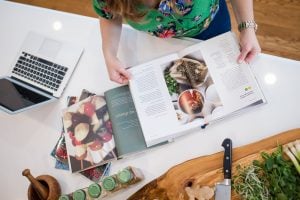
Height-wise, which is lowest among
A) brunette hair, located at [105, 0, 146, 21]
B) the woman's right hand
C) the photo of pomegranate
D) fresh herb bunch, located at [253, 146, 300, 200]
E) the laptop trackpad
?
fresh herb bunch, located at [253, 146, 300, 200]

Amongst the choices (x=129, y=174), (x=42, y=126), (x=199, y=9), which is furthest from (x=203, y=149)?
(x=42, y=126)

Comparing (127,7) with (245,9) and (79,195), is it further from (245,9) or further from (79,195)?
(79,195)

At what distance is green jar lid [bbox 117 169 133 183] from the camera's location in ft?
2.86

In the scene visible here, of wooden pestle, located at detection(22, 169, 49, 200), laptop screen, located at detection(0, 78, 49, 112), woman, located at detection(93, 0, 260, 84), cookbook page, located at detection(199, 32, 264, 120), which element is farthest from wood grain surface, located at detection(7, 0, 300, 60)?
wooden pestle, located at detection(22, 169, 49, 200)

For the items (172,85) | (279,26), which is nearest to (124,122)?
(172,85)

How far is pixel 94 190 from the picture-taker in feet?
2.90

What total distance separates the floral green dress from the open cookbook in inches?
2.5

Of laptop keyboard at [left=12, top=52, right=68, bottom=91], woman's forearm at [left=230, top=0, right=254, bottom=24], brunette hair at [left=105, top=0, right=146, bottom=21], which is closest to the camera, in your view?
brunette hair at [left=105, top=0, right=146, bottom=21]

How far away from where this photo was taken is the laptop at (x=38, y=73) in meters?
1.03

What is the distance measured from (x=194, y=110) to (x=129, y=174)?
246 millimetres

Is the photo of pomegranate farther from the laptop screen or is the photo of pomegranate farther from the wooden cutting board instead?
the laptop screen

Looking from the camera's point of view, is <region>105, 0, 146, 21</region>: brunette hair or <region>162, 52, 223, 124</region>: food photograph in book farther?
<region>162, 52, 223, 124</region>: food photograph in book

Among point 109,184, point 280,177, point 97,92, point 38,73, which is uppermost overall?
point 38,73

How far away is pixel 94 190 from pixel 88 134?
0.57 ft
